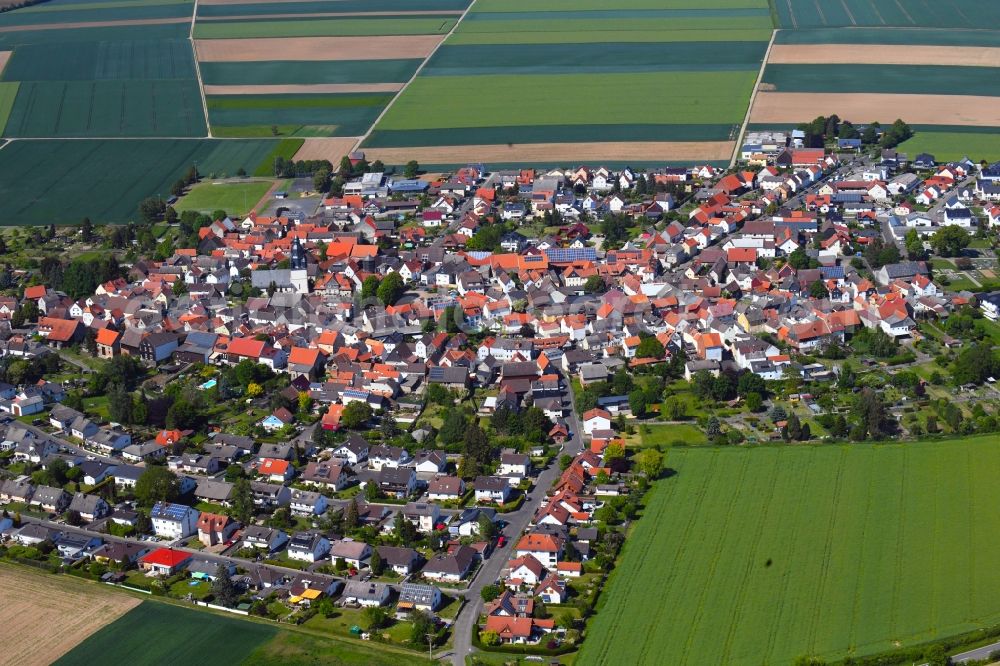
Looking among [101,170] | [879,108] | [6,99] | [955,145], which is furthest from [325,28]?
[955,145]

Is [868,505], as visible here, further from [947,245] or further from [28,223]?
[28,223]

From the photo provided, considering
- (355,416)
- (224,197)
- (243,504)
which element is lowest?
(224,197)

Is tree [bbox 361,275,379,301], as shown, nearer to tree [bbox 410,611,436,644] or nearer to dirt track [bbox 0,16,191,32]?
tree [bbox 410,611,436,644]

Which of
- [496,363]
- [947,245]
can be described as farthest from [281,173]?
[947,245]

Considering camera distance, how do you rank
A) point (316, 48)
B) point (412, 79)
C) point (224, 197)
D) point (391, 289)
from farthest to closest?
point (316, 48), point (412, 79), point (224, 197), point (391, 289)

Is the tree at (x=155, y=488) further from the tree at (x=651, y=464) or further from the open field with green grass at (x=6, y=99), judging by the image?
the open field with green grass at (x=6, y=99)

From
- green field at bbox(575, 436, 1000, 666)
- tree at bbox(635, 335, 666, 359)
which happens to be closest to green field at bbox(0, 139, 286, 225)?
tree at bbox(635, 335, 666, 359)

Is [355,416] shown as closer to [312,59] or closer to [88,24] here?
[312,59]
